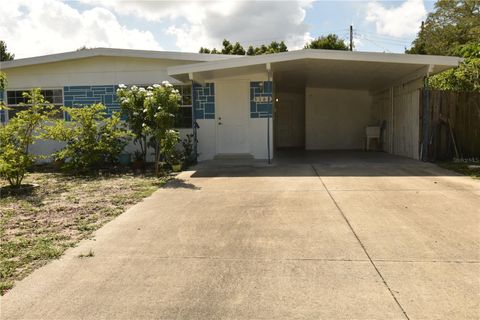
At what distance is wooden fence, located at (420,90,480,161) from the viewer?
1041 cm

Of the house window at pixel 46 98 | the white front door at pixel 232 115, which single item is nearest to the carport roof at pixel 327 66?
the white front door at pixel 232 115

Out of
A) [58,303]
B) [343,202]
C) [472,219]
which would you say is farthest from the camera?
[343,202]

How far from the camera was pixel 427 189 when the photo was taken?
22.9 feet

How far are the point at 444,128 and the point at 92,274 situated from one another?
9.81 m

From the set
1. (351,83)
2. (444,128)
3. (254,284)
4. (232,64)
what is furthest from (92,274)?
(351,83)

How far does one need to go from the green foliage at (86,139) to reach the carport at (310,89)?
2079mm

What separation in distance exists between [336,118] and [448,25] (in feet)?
53.1

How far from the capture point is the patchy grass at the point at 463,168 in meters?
8.54

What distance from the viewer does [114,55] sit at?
10.9 meters

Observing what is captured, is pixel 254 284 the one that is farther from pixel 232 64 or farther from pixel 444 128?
pixel 444 128

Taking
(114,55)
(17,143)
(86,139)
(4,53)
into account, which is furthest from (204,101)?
(4,53)

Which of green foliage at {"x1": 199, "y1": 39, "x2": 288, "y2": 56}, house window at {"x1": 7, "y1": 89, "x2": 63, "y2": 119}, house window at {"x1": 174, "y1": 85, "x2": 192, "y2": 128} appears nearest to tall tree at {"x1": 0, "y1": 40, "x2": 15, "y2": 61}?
green foliage at {"x1": 199, "y1": 39, "x2": 288, "y2": 56}

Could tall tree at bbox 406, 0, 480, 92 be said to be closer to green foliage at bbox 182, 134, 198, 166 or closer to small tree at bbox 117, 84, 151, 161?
green foliage at bbox 182, 134, 198, 166

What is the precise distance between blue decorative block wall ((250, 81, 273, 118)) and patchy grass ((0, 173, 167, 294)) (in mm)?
3828
